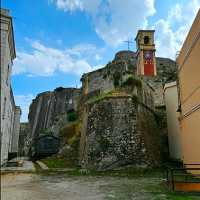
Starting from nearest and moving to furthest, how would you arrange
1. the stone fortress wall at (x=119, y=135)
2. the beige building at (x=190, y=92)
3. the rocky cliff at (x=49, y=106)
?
the beige building at (x=190, y=92) < the stone fortress wall at (x=119, y=135) < the rocky cliff at (x=49, y=106)

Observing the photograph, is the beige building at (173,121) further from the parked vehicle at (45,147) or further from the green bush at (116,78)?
the parked vehicle at (45,147)

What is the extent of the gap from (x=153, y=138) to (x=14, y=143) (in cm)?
1641

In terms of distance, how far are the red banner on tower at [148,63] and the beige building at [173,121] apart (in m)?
12.5

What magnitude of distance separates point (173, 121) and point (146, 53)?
1620cm

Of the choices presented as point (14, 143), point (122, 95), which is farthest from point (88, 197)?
point (14, 143)

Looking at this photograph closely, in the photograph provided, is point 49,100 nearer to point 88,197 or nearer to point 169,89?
point 169,89

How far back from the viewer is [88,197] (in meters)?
7.14

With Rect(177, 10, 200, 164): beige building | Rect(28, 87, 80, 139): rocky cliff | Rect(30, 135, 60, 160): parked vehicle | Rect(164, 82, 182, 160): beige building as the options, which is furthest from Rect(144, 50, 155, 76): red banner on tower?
Rect(177, 10, 200, 164): beige building

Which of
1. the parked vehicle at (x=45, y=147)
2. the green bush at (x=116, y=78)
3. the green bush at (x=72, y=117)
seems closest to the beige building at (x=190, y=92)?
the green bush at (x=116, y=78)

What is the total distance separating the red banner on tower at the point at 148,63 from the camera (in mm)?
30938

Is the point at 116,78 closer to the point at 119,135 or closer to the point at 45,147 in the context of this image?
the point at 45,147

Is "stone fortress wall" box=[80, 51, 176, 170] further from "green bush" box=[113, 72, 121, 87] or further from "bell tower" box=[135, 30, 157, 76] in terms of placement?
"bell tower" box=[135, 30, 157, 76]

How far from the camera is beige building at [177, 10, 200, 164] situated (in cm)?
1040

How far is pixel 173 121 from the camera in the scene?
685 inches
